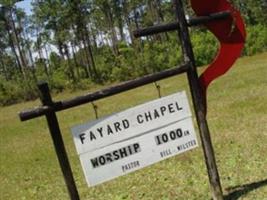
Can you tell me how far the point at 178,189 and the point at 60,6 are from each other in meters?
46.4

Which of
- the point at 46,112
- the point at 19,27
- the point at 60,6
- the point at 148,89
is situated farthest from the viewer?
the point at 19,27

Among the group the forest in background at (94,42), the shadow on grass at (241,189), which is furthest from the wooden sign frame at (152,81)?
the forest in background at (94,42)

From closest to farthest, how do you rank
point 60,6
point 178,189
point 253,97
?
point 178,189 < point 253,97 < point 60,6

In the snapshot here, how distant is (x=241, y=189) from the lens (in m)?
6.55

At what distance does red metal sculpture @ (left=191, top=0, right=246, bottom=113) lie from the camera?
6105 mm

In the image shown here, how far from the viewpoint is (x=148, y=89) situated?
28.6m

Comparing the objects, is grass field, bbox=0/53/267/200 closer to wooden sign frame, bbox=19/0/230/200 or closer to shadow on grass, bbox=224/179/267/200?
shadow on grass, bbox=224/179/267/200

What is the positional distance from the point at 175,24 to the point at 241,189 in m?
2.08

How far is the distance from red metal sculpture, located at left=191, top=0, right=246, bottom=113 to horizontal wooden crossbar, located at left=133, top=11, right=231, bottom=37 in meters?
0.07

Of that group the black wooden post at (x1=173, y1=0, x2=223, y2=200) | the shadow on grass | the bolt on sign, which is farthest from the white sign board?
the shadow on grass

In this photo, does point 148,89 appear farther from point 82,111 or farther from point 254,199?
point 254,199

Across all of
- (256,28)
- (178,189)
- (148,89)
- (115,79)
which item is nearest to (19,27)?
(115,79)

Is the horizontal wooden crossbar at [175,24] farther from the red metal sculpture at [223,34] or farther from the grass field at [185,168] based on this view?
the grass field at [185,168]

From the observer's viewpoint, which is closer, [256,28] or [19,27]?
[256,28]
